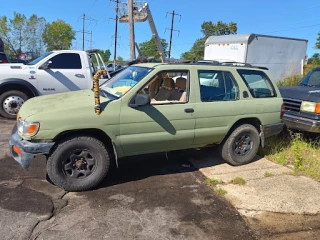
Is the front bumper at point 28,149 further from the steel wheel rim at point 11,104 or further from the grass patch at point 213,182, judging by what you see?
the steel wheel rim at point 11,104

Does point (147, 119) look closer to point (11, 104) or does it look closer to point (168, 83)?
point (168, 83)

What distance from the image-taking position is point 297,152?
5.88 meters

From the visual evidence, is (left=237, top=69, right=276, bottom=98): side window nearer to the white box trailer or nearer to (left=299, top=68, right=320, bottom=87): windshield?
(left=299, top=68, right=320, bottom=87): windshield

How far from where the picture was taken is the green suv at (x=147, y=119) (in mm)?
3855

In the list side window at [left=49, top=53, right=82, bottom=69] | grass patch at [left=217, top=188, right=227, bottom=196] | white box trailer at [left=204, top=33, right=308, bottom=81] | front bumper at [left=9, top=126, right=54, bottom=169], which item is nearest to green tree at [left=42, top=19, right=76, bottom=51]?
white box trailer at [left=204, top=33, right=308, bottom=81]

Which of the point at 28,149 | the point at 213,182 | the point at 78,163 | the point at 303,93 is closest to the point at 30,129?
the point at 28,149

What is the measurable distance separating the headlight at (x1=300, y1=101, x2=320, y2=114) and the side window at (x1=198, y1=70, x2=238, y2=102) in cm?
210

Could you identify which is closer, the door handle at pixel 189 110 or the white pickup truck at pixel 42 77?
the door handle at pixel 189 110

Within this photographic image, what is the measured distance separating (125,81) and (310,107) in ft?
12.9

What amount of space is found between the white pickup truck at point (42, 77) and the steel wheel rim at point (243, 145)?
4.70m

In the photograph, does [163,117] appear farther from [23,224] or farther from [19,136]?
[23,224]

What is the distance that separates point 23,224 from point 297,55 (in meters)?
14.0

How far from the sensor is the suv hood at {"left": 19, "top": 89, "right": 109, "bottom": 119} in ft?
12.5

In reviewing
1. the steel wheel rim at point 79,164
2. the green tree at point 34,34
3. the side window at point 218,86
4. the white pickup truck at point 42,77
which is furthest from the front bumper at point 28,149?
the green tree at point 34,34
